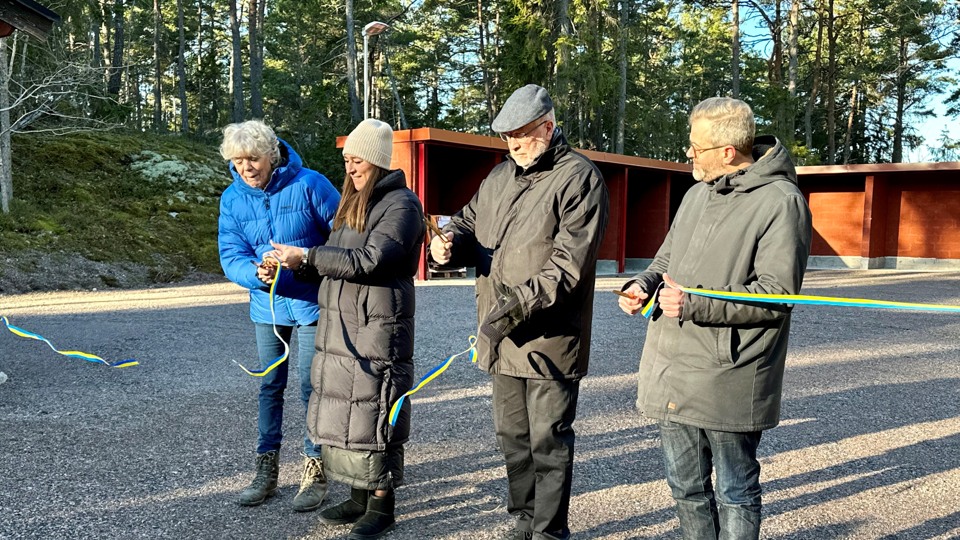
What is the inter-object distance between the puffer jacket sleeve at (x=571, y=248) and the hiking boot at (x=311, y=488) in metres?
1.44

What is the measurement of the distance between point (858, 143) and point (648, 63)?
49.4ft

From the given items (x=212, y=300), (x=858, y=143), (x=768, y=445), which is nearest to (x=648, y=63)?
(x=858, y=143)

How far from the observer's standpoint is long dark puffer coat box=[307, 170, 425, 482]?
2887mm

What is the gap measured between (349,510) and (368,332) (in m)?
0.86

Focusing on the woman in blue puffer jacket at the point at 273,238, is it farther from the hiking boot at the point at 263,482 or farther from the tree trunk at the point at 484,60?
the tree trunk at the point at 484,60

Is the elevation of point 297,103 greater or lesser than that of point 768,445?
greater

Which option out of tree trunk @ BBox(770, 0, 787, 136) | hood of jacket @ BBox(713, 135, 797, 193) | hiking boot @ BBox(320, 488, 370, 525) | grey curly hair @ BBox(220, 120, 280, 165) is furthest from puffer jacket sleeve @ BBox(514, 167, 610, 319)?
tree trunk @ BBox(770, 0, 787, 136)

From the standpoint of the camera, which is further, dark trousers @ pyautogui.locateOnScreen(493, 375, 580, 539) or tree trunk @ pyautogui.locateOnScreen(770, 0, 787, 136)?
tree trunk @ pyautogui.locateOnScreen(770, 0, 787, 136)

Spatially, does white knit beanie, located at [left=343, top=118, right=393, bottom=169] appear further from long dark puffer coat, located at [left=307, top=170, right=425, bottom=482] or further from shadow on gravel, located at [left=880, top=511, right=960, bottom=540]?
shadow on gravel, located at [left=880, top=511, right=960, bottom=540]

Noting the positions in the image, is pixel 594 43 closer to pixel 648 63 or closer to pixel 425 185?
pixel 648 63

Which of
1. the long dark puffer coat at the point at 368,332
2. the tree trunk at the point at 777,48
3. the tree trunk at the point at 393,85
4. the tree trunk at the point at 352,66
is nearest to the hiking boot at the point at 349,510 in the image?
the long dark puffer coat at the point at 368,332

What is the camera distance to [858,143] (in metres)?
41.3

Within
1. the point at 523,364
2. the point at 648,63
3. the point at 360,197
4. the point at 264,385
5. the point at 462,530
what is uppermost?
the point at 648,63

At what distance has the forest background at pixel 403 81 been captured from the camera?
17.0 metres
